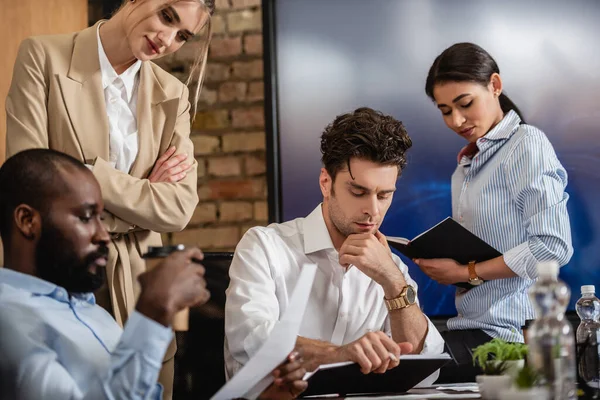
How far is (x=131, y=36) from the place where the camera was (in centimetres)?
213

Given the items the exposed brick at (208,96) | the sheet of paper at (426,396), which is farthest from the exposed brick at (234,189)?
the sheet of paper at (426,396)

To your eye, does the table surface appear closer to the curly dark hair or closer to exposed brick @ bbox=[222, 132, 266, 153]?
the curly dark hair

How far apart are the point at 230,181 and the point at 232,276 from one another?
→ 1240 millimetres

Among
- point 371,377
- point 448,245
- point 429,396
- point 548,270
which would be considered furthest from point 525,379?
point 448,245

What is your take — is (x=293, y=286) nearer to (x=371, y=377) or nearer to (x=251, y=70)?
(x=371, y=377)

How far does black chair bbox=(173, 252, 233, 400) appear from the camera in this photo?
82.5 inches

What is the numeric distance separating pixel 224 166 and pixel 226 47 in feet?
1.60

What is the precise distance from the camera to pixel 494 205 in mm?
2508

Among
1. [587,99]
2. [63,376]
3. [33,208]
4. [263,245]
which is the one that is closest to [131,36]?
[263,245]

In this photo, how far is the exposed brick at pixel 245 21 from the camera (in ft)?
10.8

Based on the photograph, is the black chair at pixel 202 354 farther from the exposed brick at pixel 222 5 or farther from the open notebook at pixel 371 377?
the exposed brick at pixel 222 5

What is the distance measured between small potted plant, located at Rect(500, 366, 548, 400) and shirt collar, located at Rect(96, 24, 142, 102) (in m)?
1.39

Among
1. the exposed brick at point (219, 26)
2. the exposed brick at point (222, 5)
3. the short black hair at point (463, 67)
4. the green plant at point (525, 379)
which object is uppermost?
the exposed brick at point (222, 5)

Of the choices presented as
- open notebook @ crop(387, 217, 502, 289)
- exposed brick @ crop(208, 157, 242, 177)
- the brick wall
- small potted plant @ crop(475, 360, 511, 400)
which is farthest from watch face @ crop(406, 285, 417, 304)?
exposed brick @ crop(208, 157, 242, 177)
